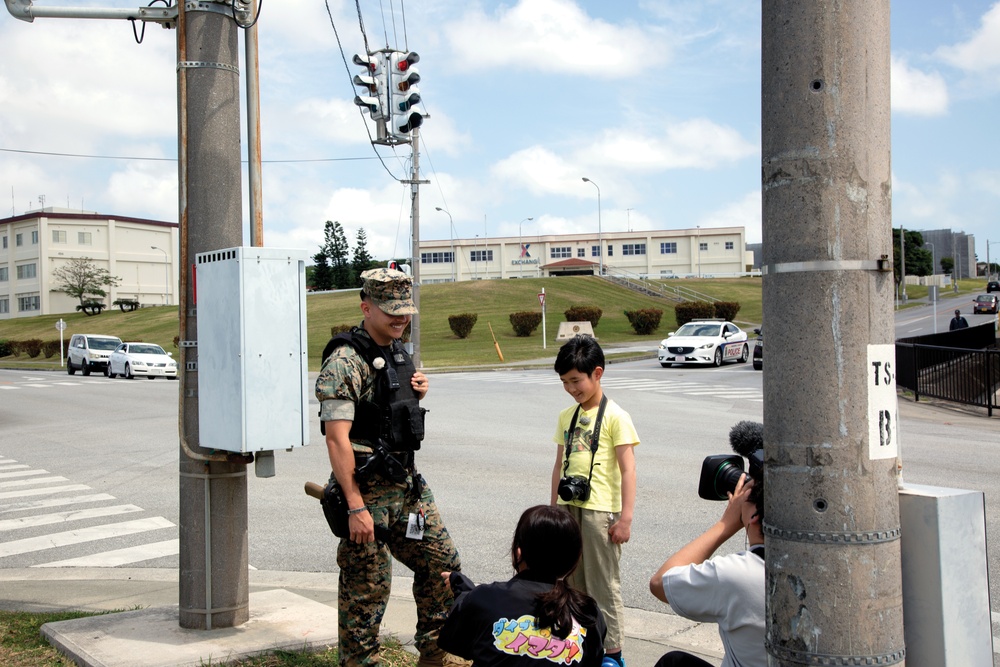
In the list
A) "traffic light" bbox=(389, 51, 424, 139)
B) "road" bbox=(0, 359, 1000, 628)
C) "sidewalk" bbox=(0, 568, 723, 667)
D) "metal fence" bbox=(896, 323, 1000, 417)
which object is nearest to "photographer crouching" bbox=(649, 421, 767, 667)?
"sidewalk" bbox=(0, 568, 723, 667)

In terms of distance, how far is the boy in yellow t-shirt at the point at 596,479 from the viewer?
429cm

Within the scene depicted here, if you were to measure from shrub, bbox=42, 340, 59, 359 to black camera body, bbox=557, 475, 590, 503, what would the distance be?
64.1 meters

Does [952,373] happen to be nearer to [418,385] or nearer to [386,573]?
[418,385]

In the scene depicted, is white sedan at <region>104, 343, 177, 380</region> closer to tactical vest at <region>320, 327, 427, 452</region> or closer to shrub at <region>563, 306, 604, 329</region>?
shrub at <region>563, 306, 604, 329</region>

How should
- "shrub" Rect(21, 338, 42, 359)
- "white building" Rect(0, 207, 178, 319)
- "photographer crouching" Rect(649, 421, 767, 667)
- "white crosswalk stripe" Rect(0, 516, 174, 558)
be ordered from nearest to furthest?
"photographer crouching" Rect(649, 421, 767, 667), "white crosswalk stripe" Rect(0, 516, 174, 558), "shrub" Rect(21, 338, 42, 359), "white building" Rect(0, 207, 178, 319)

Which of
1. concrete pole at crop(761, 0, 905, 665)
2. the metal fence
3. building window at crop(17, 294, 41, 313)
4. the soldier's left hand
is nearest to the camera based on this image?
concrete pole at crop(761, 0, 905, 665)

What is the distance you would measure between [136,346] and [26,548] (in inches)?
1131

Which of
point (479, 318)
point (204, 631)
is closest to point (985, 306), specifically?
point (479, 318)

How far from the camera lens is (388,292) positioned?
4102 mm

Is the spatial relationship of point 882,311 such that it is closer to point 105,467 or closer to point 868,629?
point 868,629

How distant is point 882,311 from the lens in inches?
83.7

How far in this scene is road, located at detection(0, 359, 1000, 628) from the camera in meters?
7.58

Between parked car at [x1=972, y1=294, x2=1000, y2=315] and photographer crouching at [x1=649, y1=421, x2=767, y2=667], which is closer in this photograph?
photographer crouching at [x1=649, y1=421, x2=767, y2=667]

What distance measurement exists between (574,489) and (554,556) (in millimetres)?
1355
